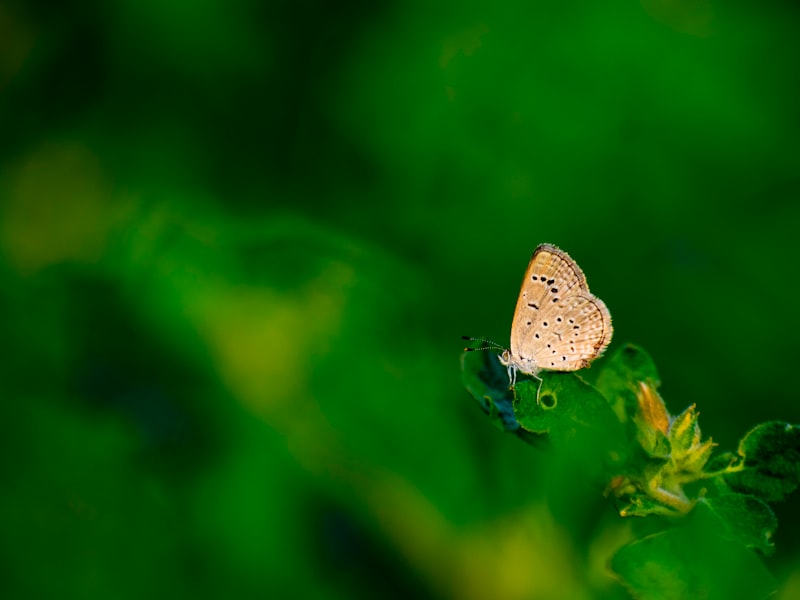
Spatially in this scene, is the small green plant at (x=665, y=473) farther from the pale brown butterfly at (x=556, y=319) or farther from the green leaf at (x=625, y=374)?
the pale brown butterfly at (x=556, y=319)

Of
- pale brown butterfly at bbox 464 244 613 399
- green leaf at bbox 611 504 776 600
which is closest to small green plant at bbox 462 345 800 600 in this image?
green leaf at bbox 611 504 776 600

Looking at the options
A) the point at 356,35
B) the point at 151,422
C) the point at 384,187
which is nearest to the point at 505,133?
the point at 384,187

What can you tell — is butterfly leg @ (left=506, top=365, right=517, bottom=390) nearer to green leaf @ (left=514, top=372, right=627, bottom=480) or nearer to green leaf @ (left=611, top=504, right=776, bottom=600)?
green leaf @ (left=514, top=372, right=627, bottom=480)

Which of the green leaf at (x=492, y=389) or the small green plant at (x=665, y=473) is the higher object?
the small green plant at (x=665, y=473)

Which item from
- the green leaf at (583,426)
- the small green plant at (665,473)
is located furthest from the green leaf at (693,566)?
the green leaf at (583,426)

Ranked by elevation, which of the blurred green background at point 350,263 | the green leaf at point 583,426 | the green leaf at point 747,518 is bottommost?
the blurred green background at point 350,263

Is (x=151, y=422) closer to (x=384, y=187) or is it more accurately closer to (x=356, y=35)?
→ (x=384, y=187)
